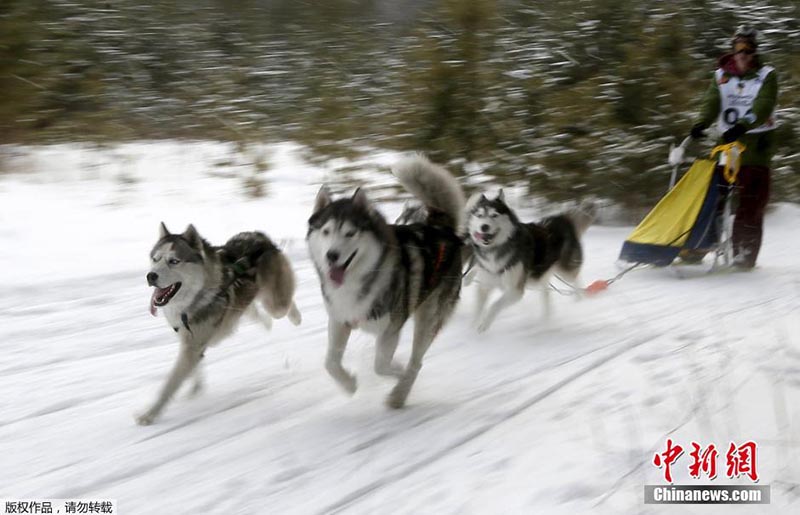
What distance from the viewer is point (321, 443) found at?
3072mm

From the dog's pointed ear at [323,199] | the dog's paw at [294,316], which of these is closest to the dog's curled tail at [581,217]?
the dog's paw at [294,316]

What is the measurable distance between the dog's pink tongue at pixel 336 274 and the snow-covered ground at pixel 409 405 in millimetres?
645

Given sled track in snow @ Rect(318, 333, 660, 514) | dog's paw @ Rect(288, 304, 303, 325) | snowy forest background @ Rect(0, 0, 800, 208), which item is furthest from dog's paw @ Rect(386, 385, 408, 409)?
snowy forest background @ Rect(0, 0, 800, 208)

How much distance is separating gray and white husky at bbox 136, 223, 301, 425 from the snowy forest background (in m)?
5.30

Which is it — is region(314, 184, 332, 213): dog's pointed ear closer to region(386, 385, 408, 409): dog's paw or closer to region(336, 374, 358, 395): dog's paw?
region(336, 374, 358, 395): dog's paw

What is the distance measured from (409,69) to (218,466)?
666 centimetres

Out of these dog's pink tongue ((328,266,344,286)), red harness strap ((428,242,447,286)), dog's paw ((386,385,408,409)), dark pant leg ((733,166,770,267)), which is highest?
dog's pink tongue ((328,266,344,286))

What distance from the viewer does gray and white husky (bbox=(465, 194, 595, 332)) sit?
15.8 feet

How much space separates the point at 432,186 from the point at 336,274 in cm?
105

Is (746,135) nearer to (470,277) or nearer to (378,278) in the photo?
(470,277)

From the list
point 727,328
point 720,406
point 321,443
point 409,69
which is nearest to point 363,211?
point 321,443

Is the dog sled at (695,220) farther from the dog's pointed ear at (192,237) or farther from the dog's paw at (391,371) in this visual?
the dog's pointed ear at (192,237)

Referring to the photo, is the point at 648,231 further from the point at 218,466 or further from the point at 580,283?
the point at 218,466

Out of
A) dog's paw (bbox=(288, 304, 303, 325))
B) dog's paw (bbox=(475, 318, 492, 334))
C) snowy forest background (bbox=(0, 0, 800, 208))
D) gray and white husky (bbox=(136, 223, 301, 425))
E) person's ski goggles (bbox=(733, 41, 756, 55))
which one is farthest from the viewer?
snowy forest background (bbox=(0, 0, 800, 208))
